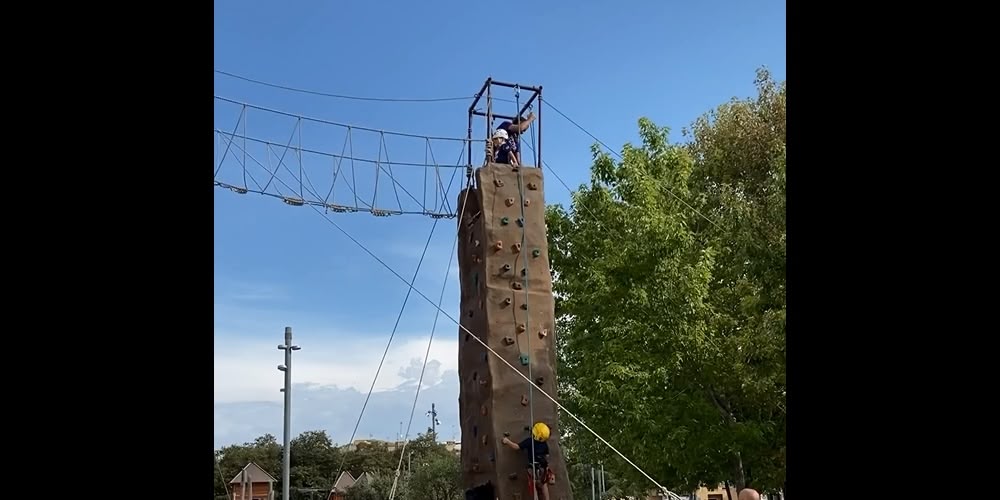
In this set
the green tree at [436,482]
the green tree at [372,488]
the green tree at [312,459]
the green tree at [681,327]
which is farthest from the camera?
the green tree at [312,459]

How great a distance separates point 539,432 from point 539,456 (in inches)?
6.3

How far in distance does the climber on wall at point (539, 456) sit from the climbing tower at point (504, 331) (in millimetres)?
43

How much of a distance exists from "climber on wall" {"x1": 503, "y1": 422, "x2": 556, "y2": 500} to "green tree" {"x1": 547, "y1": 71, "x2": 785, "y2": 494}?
15.8 feet

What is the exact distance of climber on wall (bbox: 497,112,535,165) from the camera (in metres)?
6.86

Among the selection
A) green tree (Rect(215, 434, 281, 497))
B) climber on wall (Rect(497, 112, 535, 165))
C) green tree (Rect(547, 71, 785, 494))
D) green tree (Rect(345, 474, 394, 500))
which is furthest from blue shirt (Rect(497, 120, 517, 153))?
green tree (Rect(215, 434, 281, 497))

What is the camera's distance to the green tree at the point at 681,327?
34.7 feet

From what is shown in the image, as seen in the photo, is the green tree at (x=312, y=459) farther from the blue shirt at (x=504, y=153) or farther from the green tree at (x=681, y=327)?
the blue shirt at (x=504, y=153)

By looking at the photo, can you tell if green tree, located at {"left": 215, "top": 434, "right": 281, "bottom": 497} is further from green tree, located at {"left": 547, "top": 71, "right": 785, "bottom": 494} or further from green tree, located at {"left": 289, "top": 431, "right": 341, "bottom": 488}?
green tree, located at {"left": 547, "top": 71, "right": 785, "bottom": 494}

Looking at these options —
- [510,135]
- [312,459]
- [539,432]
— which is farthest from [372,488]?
[539,432]

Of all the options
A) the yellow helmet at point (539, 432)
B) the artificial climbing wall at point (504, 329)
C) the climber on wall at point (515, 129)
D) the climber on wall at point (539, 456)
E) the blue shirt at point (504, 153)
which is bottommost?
the climber on wall at point (539, 456)

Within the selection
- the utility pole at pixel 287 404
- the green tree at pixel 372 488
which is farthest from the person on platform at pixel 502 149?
the green tree at pixel 372 488
